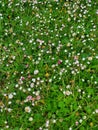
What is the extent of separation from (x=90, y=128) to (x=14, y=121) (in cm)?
148

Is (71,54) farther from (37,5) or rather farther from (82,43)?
(37,5)

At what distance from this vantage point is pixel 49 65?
711cm

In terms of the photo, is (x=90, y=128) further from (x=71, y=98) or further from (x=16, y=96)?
(x=16, y=96)

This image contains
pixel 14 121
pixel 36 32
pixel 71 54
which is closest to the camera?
pixel 14 121

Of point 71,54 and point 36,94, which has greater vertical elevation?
point 71,54

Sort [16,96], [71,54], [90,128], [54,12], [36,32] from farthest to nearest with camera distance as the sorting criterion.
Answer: [54,12]
[36,32]
[71,54]
[16,96]
[90,128]

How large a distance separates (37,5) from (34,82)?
3321 mm

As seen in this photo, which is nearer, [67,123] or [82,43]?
[67,123]

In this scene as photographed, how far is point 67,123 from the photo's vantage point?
5910mm

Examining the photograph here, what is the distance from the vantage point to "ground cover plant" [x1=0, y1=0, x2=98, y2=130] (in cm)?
607

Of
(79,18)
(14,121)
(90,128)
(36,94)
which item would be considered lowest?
(90,128)

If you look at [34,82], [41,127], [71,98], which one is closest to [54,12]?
[34,82]

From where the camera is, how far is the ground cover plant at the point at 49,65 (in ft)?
19.9

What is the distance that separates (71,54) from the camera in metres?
7.22
